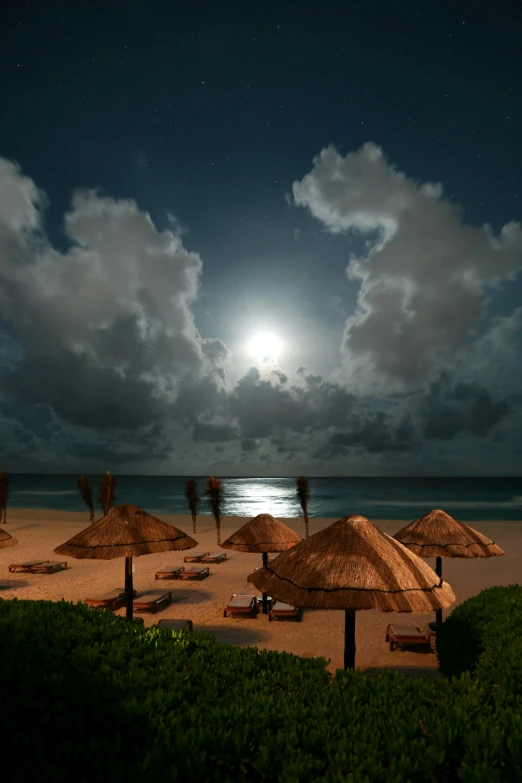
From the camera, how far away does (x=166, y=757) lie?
9.20ft

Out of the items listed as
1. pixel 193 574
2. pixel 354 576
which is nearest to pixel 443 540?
pixel 354 576

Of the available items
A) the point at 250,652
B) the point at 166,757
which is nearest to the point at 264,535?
the point at 250,652

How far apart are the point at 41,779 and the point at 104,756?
0.37 meters

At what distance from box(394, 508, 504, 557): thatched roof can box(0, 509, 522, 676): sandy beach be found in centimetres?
253

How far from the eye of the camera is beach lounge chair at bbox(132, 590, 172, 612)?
13898 millimetres

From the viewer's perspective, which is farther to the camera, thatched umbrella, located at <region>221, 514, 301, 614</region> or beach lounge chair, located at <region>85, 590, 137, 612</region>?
thatched umbrella, located at <region>221, 514, 301, 614</region>

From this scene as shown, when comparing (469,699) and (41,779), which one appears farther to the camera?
(469,699)

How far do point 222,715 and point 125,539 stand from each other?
8.23 metres

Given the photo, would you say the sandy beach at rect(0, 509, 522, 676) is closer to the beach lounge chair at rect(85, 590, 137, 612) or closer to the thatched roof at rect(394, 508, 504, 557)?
the beach lounge chair at rect(85, 590, 137, 612)

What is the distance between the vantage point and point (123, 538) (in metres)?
10.9

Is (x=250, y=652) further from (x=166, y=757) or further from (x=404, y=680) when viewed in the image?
(x=166, y=757)

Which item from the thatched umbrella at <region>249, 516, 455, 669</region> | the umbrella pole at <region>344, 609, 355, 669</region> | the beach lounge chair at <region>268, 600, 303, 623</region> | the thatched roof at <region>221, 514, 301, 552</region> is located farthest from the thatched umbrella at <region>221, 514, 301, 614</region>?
the thatched umbrella at <region>249, 516, 455, 669</region>

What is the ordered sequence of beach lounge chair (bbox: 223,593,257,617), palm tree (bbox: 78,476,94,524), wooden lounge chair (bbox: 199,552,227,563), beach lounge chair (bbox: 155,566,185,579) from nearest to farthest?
beach lounge chair (bbox: 223,593,257,617)
beach lounge chair (bbox: 155,566,185,579)
wooden lounge chair (bbox: 199,552,227,563)
palm tree (bbox: 78,476,94,524)

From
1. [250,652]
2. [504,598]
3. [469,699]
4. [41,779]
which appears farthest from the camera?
[504,598]
